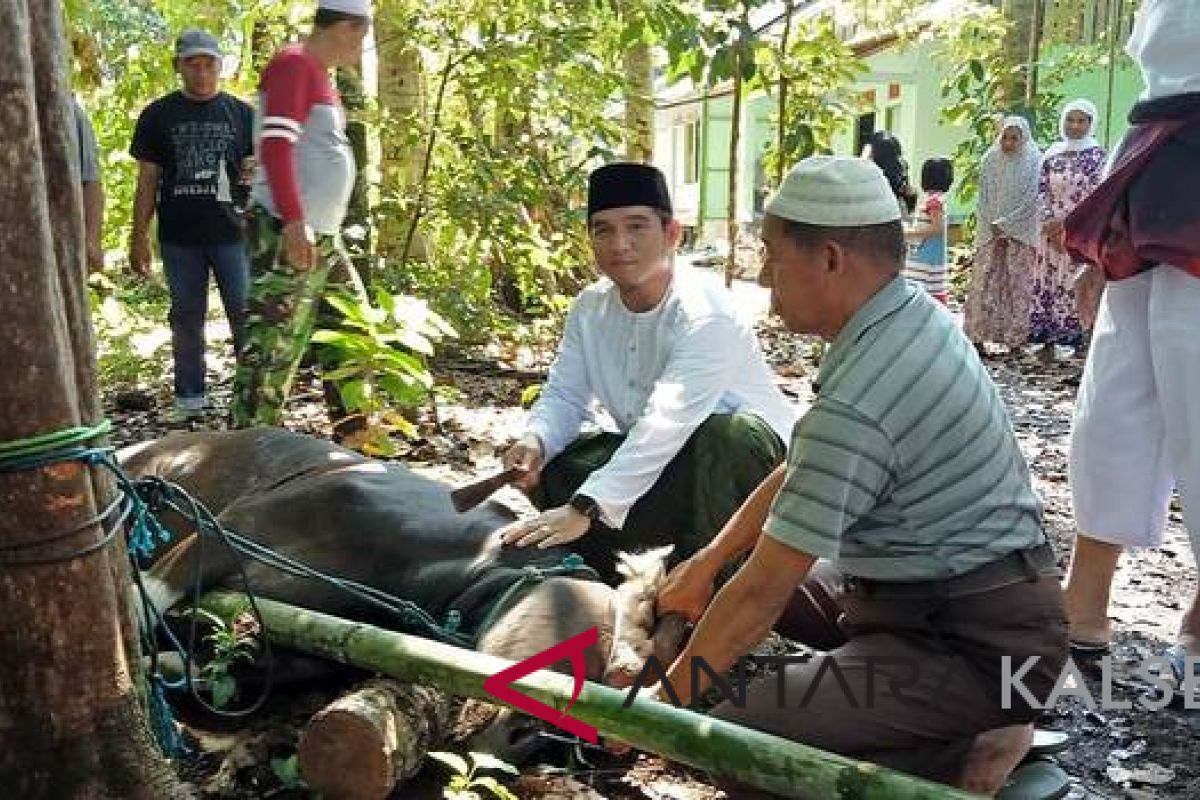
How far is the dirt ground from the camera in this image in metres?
2.83

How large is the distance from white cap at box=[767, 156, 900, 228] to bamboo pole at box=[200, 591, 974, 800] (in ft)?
3.16

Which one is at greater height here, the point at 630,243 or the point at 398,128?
the point at 398,128

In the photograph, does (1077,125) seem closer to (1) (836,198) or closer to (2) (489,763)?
(1) (836,198)

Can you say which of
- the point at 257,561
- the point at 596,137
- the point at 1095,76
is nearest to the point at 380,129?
the point at 596,137

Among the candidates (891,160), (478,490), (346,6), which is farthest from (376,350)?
(891,160)

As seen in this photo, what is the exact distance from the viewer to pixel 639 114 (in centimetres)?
949

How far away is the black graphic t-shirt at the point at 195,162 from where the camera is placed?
6.35m

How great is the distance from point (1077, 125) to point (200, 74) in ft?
18.8

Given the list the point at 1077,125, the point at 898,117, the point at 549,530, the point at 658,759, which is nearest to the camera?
the point at 658,759

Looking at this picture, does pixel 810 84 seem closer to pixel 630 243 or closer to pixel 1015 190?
pixel 1015 190

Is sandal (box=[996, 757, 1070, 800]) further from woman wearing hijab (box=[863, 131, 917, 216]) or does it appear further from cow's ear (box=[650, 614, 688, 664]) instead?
woman wearing hijab (box=[863, 131, 917, 216])

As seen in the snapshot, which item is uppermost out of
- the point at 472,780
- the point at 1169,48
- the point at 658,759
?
the point at 1169,48

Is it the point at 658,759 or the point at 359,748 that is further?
the point at 658,759

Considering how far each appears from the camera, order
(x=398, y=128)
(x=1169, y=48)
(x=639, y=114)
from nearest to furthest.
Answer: (x=1169, y=48)
(x=398, y=128)
(x=639, y=114)
